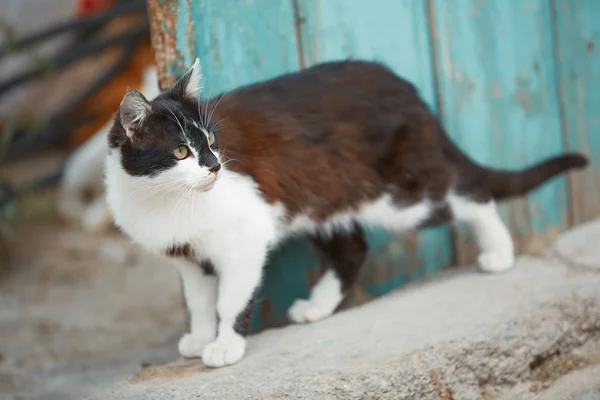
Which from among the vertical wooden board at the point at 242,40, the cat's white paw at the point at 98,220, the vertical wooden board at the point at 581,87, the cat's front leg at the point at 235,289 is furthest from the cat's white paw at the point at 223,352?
the cat's white paw at the point at 98,220

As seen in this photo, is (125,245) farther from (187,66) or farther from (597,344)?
(597,344)

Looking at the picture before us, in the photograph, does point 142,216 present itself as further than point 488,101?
No

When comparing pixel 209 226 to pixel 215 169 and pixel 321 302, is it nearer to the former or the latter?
pixel 215 169

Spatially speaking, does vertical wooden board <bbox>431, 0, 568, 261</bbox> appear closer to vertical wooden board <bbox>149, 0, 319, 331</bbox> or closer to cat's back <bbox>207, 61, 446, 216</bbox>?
cat's back <bbox>207, 61, 446, 216</bbox>

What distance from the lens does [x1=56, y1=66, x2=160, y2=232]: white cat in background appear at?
4.92 m

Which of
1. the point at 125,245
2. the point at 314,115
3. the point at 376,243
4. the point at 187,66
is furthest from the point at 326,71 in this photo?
the point at 125,245

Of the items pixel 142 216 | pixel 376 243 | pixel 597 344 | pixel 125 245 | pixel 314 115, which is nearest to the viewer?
pixel 142 216

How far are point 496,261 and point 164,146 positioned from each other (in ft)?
4.59

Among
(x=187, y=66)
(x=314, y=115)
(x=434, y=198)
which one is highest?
(x=187, y=66)

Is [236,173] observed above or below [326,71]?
below

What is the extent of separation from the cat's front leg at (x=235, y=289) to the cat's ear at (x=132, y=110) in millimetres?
524

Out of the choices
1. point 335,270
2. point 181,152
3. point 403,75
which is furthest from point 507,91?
point 181,152

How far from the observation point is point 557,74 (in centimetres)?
321

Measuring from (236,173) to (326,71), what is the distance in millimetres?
569
